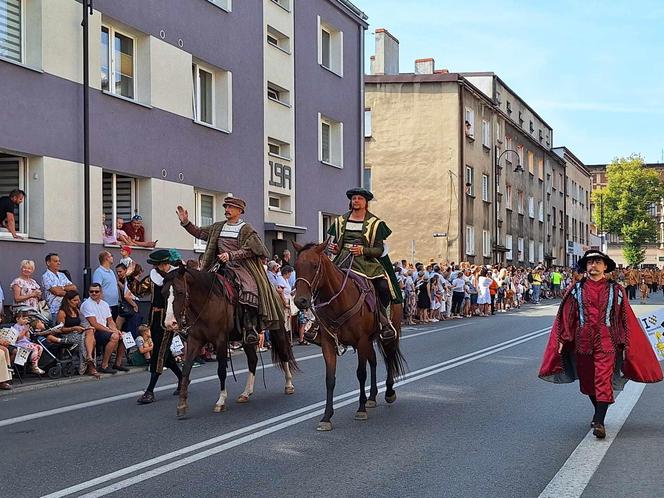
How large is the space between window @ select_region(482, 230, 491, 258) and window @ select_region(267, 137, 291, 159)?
71.6ft

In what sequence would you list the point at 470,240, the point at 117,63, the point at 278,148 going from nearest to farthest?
1. the point at 117,63
2. the point at 278,148
3. the point at 470,240

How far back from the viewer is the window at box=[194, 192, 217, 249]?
21.5 meters

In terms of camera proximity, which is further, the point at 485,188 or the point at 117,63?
the point at 485,188

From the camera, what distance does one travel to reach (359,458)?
7316 millimetres

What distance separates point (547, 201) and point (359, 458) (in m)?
58.7

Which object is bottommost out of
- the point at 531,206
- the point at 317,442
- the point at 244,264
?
the point at 317,442

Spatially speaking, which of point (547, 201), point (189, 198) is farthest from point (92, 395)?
point (547, 201)

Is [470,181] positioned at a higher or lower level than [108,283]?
higher

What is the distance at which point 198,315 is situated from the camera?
9.77 m

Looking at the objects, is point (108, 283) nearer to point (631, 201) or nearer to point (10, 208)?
point (10, 208)

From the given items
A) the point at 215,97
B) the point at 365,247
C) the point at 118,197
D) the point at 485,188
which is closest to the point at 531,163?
the point at 485,188

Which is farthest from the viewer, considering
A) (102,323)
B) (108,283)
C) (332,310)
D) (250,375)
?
(108,283)

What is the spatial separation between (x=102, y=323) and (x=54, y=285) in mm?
1189

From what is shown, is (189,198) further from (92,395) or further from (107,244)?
(92,395)
